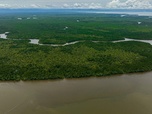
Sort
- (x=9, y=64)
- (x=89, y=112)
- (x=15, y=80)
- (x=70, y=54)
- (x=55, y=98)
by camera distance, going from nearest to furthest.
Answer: (x=89, y=112) < (x=55, y=98) < (x=15, y=80) < (x=9, y=64) < (x=70, y=54)

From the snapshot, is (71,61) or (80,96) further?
(71,61)

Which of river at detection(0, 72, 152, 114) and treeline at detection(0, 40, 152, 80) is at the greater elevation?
treeline at detection(0, 40, 152, 80)

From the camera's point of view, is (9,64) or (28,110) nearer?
(28,110)

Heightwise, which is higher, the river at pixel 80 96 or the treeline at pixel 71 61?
the treeline at pixel 71 61

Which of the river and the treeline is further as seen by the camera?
the treeline

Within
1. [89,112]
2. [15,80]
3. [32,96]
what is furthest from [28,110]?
[15,80]

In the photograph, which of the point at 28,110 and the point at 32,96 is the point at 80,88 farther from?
the point at 28,110

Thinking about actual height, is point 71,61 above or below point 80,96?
above

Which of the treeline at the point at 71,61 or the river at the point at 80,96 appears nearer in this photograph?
the river at the point at 80,96
